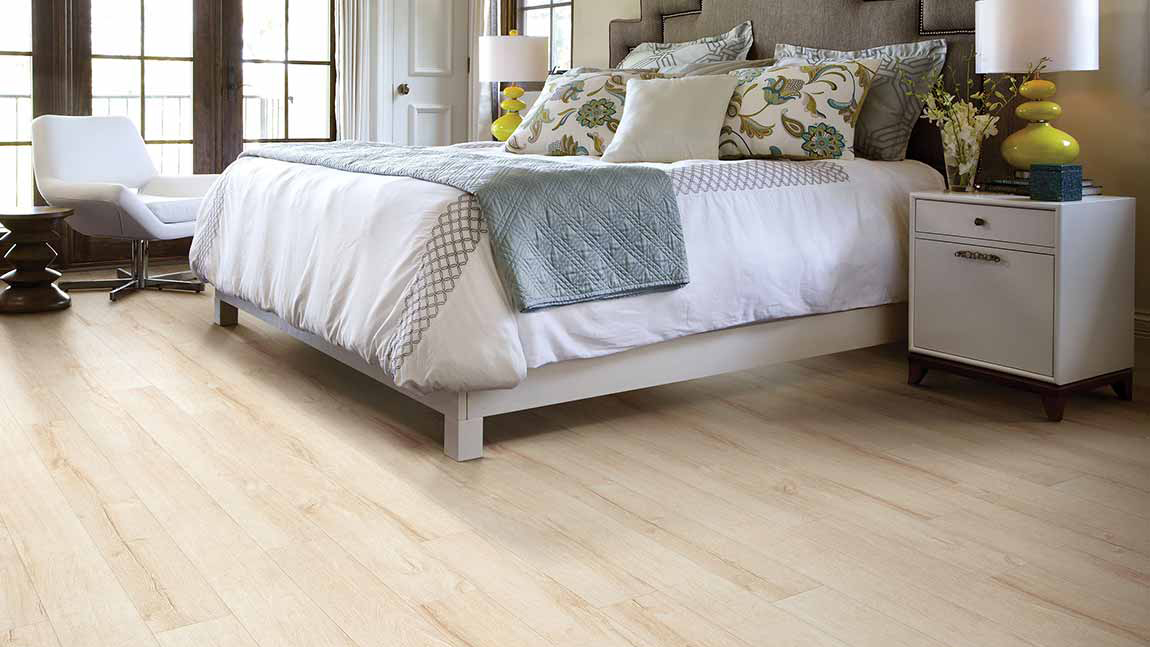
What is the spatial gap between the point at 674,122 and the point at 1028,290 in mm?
1227

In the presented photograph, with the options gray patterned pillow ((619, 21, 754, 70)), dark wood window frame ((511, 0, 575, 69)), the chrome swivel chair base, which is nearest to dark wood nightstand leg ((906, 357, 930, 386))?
gray patterned pillow ((619, 21, 754, 70))

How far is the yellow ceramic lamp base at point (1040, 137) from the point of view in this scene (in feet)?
10.6

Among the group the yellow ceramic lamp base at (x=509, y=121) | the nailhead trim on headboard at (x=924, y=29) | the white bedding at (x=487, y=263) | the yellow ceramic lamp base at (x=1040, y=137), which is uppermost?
the nailhead trim on headboard at (x=924, y=29)

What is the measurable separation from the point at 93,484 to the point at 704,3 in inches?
128

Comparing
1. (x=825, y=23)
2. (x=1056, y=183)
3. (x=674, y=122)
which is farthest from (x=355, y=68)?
(x=1056, y=183)

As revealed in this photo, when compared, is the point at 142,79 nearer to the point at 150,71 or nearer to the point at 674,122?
the point at 150,71

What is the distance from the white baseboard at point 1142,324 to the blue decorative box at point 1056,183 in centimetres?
68

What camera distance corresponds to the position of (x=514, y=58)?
17.2 feet

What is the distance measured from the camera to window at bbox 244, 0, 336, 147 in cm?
600

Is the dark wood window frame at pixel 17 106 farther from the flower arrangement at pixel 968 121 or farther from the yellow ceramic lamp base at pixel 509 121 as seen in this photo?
the flower arrangement at pixel 968 121

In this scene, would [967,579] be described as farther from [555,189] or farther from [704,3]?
[704,3]

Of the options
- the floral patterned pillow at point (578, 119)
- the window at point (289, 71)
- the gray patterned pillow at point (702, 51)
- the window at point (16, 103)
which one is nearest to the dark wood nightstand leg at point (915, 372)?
the floral patterned pillow at point (578, 119)

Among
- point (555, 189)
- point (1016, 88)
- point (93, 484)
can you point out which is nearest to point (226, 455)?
point (93, 484)

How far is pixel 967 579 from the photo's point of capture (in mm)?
2004
